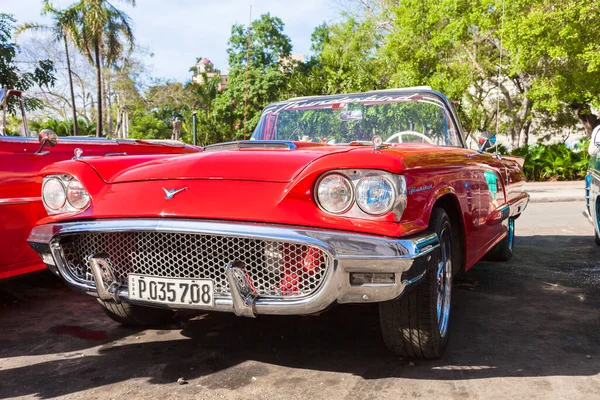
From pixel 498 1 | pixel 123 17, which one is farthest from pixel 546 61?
pixel 123 17

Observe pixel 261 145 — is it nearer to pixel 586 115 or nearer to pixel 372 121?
pixel 372 121

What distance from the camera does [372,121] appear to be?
4332 mm

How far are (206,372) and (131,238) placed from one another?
2.45 feet

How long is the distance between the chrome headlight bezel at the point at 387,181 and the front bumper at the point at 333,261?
0.35 ft

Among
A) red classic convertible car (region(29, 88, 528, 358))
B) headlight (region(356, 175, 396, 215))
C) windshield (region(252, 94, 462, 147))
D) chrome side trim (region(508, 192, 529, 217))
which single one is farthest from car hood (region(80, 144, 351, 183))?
chrome side trim (region(508, 192, 529, 217))

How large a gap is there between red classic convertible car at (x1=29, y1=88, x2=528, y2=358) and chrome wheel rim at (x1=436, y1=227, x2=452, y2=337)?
11 mm

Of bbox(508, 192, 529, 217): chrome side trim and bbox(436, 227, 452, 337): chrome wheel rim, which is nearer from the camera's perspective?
bbox(436, 227, 452, 337): chrome wheel rim

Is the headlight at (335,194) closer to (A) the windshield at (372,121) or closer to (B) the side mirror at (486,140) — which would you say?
(A) the windshield at (372,121)

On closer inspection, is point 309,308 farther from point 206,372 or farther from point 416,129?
point 416,129

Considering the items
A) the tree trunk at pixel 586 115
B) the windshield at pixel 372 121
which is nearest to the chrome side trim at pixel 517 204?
the windshield at pixel 372 121

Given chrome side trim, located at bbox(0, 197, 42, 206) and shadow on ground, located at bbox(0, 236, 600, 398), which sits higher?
chrome side trim, located at bbox(0, 197, 42, 206)

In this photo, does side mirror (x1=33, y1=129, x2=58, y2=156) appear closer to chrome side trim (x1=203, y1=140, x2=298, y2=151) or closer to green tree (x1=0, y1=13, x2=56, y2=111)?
chrome side trim (x1=203, y1=140, x2=298, y2=151)

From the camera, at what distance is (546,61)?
20.4 m

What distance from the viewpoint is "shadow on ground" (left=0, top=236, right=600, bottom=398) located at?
2.85 meters
